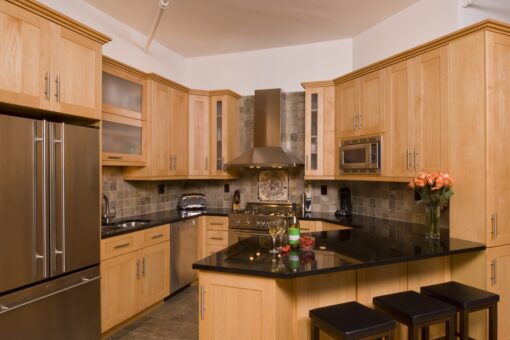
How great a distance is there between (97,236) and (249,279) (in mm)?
1389

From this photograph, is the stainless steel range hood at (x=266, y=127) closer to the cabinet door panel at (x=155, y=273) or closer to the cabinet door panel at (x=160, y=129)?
the cabinet door panel at (x=160, y=129)

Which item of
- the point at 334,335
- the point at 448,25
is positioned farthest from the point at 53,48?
the point at 448,25

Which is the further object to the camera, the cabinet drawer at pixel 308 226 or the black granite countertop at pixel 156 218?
the cabinet drawer at pixel 308 226

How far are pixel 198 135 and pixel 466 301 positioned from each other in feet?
11.1

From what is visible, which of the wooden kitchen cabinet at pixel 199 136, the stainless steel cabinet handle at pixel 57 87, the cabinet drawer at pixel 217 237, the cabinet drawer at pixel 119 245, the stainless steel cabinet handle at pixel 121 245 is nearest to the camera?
the stainless steel cabinet handle at pixel 57 87

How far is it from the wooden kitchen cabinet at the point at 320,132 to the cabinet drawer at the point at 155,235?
5.68ft

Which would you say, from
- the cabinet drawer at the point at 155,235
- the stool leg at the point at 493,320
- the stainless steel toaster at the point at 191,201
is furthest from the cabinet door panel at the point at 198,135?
the stool leg at the point at 493,320

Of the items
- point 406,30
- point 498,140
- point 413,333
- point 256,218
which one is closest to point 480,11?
point 406,30

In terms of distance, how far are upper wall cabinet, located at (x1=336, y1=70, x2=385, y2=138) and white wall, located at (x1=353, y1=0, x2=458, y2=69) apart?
432 millimetres

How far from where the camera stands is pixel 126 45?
141 inches

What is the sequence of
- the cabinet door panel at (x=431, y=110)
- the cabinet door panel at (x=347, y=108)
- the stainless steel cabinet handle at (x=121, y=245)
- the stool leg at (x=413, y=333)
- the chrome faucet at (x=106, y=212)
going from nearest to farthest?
1. the stool leg at (x=413, y=333)
2. the cabinet door panel at (x=431, y=110)
3. the stainless steel cabinet handle at (x=121, y=245)
4. the chrome faucet at (x=106, y=212)
5. the cabinet door panel at (x=347, y=108)

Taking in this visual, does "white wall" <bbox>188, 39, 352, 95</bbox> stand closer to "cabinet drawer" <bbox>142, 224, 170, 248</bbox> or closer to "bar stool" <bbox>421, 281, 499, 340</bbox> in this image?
"cabinet drawer" <bbox>142, 224, 170, 248</bbox>

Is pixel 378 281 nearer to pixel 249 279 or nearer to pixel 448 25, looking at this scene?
pixel 249 279

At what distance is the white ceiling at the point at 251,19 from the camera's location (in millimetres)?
3148
